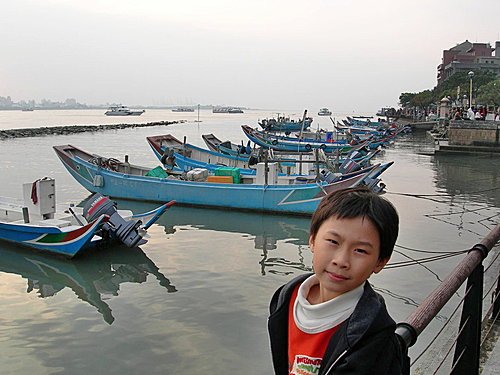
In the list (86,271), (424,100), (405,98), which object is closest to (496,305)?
(86,271)

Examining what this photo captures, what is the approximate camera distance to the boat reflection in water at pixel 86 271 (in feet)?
25.9

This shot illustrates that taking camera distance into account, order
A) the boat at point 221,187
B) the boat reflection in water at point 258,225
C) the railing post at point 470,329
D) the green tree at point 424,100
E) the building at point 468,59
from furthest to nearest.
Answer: the building at point 468,59 → the green tree at point 424,100 → the boat at point 221,187 → the boat reflection in water at point 258,225 → the railing post at point 470,329

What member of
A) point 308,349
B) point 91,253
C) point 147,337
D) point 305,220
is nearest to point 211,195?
point 305,220

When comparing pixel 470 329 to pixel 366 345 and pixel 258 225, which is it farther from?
pixel 258 225

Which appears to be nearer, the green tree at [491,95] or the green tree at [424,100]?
the green tree at [491,95]

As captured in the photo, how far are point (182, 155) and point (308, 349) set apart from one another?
18037 millimetres

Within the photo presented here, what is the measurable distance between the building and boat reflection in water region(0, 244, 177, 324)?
79.8 m

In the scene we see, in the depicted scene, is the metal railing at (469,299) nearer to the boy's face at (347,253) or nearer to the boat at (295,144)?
the boy's face at (347,253)

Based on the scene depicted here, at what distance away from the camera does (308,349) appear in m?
1.54

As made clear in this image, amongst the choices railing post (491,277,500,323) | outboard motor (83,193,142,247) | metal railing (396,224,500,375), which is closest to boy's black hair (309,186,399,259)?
metal railing (396,224,500,375)

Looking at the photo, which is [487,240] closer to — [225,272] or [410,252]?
[225,272]

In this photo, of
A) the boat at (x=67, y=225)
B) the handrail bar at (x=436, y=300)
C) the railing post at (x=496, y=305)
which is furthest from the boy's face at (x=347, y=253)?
the boat at (x=67, y=225)

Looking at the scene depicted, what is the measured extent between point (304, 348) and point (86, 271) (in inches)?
304

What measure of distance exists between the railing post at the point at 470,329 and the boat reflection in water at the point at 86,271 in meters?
5.36
